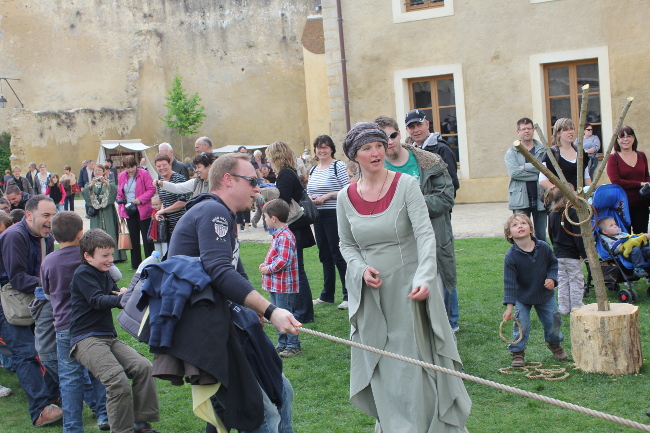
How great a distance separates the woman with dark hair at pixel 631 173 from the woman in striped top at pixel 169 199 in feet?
17.1

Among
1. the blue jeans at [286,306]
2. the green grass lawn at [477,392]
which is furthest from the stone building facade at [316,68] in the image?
the blue jeans at [286,306]

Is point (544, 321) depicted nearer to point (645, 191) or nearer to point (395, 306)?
point (395, 306)

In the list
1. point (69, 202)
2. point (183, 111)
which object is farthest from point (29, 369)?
point (183, 111)

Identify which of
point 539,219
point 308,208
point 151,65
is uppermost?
point 151,65

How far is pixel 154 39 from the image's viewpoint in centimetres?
3575

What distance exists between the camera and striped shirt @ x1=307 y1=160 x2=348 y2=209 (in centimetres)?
795

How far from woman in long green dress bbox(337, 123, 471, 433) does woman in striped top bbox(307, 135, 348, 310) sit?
359cm

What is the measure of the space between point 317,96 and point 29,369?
21.6m

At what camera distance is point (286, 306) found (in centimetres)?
681

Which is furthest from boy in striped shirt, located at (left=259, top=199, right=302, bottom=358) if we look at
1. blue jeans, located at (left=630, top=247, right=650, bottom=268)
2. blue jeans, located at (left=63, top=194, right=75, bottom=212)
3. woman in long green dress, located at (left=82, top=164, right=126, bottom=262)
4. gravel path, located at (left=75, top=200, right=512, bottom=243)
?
blue jeans, located at (left=63, top=194, right=75, bottom=212)

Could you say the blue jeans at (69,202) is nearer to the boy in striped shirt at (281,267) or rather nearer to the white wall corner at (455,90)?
the white wall corner at (455,90)

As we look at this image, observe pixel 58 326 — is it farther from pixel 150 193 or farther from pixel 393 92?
pixel 393 92

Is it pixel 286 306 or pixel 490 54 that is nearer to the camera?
pixel 286 306

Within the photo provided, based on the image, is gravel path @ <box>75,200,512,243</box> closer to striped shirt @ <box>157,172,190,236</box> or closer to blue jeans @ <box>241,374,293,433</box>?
striped shirt @ <box>157,172,190,236</box>
